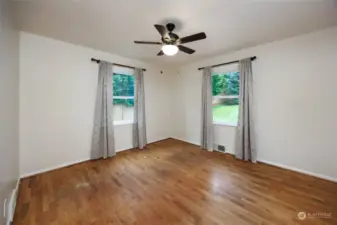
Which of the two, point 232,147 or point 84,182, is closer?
point 84,182

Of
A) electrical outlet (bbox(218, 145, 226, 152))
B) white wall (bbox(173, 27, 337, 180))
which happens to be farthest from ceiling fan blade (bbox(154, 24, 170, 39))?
electrical outlet (bbox(218, 145, 226, 152))

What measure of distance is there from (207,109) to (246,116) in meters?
1.05

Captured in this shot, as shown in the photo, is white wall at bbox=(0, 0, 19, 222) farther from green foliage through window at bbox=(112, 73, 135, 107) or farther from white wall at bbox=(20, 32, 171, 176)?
green foliage through window at bbox=(112, 73, 135, 107)

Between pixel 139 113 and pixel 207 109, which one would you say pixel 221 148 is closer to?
pixel 207 109

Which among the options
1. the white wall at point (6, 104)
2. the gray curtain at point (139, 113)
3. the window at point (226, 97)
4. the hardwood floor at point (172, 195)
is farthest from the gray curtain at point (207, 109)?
the white wall at point (6, 104)

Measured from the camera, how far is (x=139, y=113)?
4.43m

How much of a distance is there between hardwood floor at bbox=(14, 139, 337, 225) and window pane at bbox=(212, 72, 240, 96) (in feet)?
5.65

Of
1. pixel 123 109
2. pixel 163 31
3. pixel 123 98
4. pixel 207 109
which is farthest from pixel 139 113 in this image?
pixel 163 31

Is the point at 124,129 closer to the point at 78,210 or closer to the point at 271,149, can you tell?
the point at 78,210

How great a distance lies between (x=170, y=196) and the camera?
7.42ft

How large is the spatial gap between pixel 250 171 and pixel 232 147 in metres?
0.98

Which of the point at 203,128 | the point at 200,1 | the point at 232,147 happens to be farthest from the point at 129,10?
the point at 232,147

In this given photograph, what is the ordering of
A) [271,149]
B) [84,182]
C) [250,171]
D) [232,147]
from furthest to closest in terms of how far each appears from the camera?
[232,147], [271,149], [250,171], [84,182]


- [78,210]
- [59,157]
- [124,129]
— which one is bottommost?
[78,210]
